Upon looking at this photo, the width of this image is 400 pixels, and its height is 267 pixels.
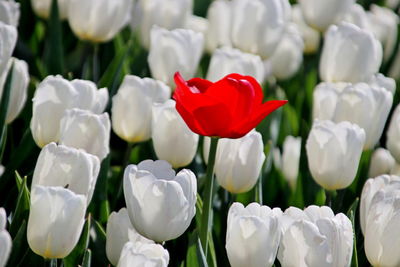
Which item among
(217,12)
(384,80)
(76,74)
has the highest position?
(384,80)

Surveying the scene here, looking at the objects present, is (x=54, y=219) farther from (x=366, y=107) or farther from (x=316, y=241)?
(x=366, y=107)

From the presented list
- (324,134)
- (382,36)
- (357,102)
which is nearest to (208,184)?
(324,134)

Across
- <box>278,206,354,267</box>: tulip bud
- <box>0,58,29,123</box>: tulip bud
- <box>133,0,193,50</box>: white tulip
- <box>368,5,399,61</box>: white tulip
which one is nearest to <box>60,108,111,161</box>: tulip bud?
<box>0,58,29,123</box>: tulip bud

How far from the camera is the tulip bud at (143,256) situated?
1.17 m

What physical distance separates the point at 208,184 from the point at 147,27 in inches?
42.5

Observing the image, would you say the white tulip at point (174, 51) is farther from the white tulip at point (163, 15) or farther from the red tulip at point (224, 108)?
the red tulip at point (224, 108)

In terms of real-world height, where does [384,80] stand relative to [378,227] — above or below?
below

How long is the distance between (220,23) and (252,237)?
1200mm

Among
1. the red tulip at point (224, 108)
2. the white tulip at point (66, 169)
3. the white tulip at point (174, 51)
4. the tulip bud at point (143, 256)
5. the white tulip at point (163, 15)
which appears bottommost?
the white tulip at point (163, 15)

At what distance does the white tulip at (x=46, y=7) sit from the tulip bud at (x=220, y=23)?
0.39 metres

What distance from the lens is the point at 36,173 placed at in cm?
137

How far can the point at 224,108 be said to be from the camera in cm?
127

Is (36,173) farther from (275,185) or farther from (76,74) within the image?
(76,74)

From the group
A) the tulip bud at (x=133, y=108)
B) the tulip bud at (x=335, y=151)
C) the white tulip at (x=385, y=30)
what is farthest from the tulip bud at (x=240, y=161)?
the white tulip at (x=385, y=30)
